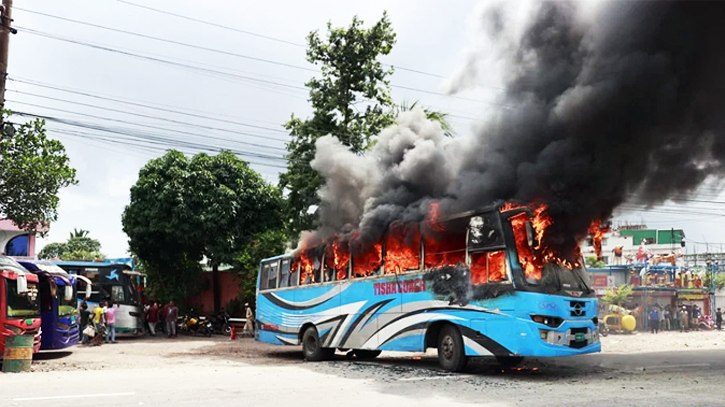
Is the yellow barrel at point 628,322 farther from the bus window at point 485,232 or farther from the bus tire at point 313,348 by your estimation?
the bus window at point 485,232

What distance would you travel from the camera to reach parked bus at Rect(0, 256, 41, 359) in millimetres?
13938

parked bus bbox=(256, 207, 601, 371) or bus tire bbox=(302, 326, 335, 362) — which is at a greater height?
parked bus bbox=(256, 207, 601, 371)

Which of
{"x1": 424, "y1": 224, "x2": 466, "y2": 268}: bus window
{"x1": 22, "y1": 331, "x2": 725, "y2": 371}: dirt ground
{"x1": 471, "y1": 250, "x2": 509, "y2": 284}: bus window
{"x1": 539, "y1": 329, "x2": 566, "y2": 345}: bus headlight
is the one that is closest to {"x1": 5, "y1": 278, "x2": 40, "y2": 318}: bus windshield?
{"x1": 22, "y1": 331, "x2": 725, "y2": 371}: dirt ground

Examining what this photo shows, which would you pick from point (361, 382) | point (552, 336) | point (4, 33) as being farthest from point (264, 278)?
point (552, 336)

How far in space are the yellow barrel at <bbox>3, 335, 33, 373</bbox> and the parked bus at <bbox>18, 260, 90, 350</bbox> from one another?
3186 mm

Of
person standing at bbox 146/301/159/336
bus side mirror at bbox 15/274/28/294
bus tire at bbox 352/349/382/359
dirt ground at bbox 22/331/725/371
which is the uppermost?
bus side mirror at bbox 15/274/28/294

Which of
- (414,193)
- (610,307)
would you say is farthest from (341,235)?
(610,307)

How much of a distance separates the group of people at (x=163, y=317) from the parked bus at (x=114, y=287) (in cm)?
62

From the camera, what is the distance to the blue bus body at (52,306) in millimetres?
17016

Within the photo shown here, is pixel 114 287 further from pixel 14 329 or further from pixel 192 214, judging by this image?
pixel 14 329

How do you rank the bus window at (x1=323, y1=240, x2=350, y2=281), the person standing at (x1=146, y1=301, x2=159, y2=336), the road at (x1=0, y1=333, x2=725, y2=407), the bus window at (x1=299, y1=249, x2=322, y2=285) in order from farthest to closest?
the person standing at (x1=146, y1=301, x2=159, y2=336)
the bus window at (x1=299, y1=249, x2=322, y2=285)
the bus window at (x1=323, y1=240, x2=350, y2=281)
the road at (x1=0, y1=333, x2=725, y2=407)

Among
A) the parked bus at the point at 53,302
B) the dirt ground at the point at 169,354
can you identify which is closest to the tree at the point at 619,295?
the dirt ground at the point at 169,354

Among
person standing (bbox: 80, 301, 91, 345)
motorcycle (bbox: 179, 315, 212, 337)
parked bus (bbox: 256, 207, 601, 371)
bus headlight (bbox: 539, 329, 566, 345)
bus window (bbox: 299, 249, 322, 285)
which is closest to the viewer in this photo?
bus headlight (bbox: 539, 329, 566, 345)

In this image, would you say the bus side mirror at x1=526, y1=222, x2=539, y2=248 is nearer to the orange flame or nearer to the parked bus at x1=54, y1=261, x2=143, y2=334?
the orange flame
